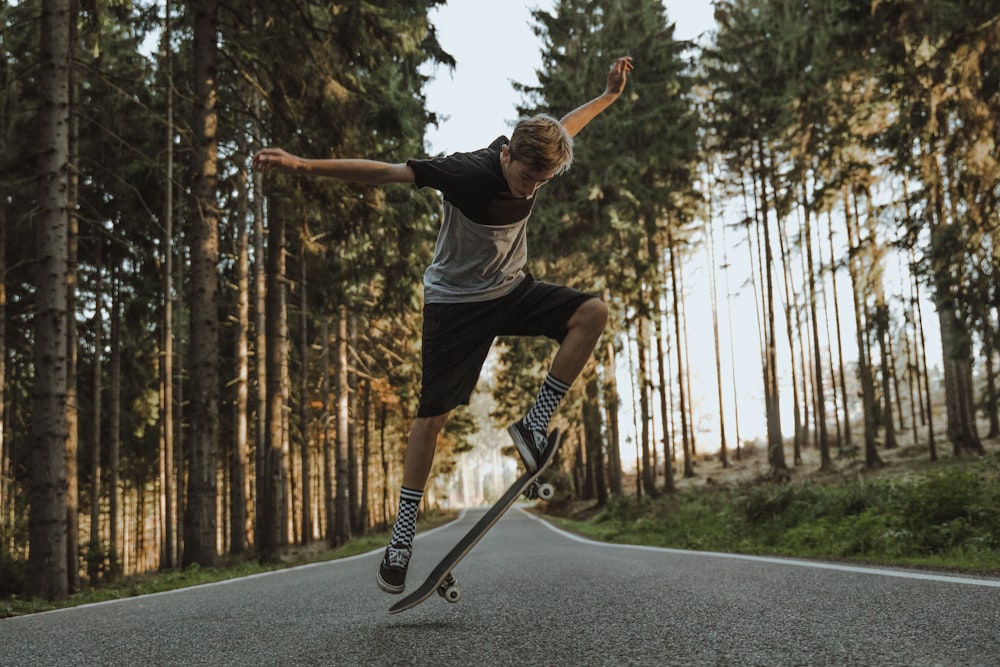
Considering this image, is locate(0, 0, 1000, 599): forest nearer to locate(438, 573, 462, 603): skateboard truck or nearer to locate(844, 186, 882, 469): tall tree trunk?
locate(844, 186, 882, 469): tall tree trunk

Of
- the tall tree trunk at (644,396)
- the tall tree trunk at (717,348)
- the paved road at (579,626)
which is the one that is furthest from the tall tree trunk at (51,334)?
the tall tree trunk at (717,348)

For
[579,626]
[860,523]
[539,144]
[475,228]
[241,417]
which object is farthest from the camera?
[241,417]

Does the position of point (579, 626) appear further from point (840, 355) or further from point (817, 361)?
point (840, 355)

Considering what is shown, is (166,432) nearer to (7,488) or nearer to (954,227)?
(7,488)

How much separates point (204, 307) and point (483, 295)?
9313mm

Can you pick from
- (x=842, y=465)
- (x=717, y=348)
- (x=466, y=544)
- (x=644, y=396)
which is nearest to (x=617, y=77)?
(x=466, y=544)

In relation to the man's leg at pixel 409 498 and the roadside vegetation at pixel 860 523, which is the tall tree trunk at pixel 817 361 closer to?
the roadside vegetation at pixel 860 523

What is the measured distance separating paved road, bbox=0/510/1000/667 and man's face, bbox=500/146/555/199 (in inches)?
83.5

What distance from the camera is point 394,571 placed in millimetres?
4094

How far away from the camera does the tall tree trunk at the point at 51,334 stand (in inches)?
363

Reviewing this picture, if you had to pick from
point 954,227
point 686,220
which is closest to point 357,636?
point 954,227

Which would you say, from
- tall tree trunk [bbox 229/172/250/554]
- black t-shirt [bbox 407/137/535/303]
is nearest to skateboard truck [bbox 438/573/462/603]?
black t-shirt [bbox 407/137/535/303]

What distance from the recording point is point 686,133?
2489 cm

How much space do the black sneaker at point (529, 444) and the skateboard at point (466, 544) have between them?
3cm
